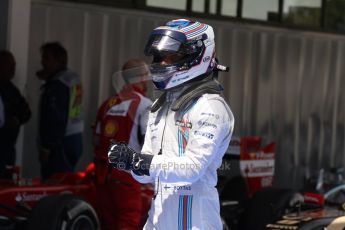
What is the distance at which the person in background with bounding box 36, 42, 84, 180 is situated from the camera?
7562 millimetres

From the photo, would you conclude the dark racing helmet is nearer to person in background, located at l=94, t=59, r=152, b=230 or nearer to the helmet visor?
the helmet visor

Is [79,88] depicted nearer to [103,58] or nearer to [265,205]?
[103,58]

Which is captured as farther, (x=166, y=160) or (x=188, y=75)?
(x=188, y=75)

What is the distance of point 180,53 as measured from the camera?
4031mm

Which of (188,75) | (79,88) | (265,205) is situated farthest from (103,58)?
(188,75)

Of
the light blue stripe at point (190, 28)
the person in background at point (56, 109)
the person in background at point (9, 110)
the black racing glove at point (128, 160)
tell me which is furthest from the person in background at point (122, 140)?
the black racing glove at point (128, 160)

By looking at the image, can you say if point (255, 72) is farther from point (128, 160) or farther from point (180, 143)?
point (128, 160)

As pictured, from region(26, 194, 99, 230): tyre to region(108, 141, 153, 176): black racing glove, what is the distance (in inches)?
89.5

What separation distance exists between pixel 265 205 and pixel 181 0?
132 inches

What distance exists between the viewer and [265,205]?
7203 millimetres

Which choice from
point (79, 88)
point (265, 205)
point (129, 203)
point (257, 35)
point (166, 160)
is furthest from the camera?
point (257, 35)

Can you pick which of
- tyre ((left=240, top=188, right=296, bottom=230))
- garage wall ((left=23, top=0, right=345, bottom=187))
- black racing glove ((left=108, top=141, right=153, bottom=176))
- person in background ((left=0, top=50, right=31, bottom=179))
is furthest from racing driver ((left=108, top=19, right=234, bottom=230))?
garage wall ((left=23, top=0, right=345, bottom=187))

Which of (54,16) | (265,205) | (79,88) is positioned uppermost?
(54,16)

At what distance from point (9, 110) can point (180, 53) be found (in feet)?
12.6
